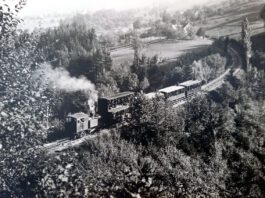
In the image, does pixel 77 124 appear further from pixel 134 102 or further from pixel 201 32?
pixel 201 32

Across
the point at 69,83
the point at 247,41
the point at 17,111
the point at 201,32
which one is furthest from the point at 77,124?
the point at 201,32

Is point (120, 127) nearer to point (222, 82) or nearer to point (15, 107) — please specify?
point (15, 107)

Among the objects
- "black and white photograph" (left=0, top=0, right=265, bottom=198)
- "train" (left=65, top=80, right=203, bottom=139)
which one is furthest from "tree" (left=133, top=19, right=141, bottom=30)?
"train" (left=65, top=80, right=203, bottom=139)

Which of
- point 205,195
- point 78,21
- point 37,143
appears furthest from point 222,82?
point 37,143

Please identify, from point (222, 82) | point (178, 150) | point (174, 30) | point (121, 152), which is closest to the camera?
point (121, 152)

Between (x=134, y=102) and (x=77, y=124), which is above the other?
(x=134, y=102)

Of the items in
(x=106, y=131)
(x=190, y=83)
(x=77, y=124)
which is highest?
(x=190, y=83)
